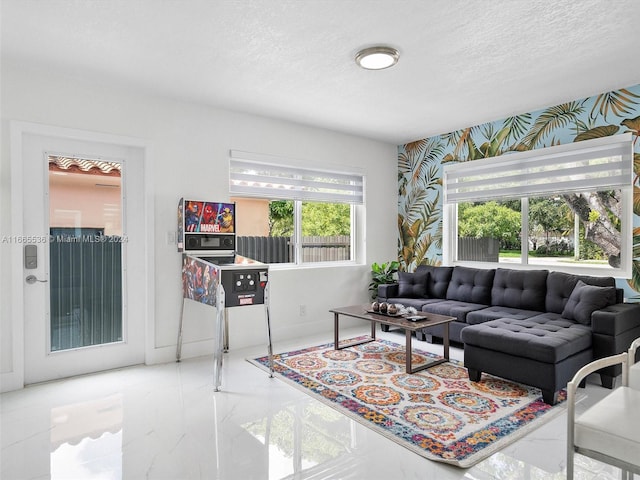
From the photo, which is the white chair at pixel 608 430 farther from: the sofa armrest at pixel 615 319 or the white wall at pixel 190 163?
the white wall at pixel 190 163

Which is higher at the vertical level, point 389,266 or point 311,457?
point 389,266

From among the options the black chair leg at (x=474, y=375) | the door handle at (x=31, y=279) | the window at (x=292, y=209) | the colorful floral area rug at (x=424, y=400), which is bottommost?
the colorful floral area rug at (x=424, y=400)

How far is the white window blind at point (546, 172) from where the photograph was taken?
4.00m

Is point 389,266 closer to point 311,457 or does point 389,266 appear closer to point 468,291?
point 468,291

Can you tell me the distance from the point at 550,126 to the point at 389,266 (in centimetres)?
271

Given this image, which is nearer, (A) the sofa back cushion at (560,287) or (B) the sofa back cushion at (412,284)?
(A) the sofa back cushion at (560,287)

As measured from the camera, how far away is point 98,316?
3.77 m

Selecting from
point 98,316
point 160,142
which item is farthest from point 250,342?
point 160,142

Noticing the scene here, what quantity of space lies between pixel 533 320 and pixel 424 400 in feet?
4.88

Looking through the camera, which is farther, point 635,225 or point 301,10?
point 635,225

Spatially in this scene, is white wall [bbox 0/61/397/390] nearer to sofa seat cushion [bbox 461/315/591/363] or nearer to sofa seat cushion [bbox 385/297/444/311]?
sofa seat cushion [bbox 385/297/444/311]

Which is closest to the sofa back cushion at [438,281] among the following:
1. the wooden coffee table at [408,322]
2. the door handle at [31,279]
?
the wooden coffee table at [408,322]

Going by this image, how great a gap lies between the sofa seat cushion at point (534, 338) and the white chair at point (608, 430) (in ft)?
3.46

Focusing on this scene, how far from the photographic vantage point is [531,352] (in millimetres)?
2992
